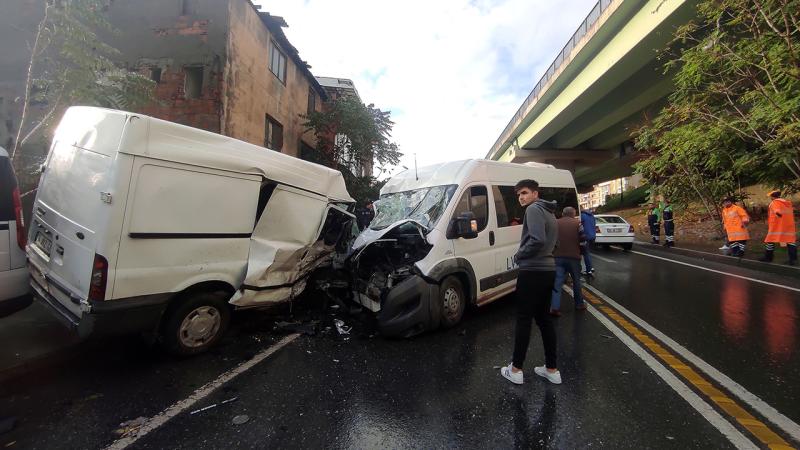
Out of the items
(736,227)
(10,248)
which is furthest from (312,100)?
(736,227)

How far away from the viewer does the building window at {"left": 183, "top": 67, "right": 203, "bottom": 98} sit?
10695mm

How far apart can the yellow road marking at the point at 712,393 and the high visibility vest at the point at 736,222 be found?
8.19 metres

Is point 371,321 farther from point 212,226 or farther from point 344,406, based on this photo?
point 212,226

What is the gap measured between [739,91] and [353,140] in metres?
12.8

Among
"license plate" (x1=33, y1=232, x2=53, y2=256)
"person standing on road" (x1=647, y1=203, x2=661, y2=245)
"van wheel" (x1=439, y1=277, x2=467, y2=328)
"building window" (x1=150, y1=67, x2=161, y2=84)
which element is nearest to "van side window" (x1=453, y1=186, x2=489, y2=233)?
"van wheel" (x1=439, y1=277, x2=467, y2=328)

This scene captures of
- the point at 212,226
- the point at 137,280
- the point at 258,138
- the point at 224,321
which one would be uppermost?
the point at 258,138

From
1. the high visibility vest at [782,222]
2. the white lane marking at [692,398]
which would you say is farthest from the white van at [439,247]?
the high visibility vest at [782,222]

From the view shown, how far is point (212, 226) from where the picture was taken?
3852 millimetres

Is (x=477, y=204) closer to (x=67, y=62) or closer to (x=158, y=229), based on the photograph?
(x=158, y=229)

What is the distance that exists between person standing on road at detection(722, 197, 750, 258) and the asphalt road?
679cm

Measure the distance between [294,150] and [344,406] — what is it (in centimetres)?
1431

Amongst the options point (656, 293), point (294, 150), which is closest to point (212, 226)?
point (656, 293)

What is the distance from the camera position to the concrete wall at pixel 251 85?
10.8m

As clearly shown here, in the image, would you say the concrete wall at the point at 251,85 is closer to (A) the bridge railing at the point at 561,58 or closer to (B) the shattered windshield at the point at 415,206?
(B) the shattered windshield at the point at 415,206
